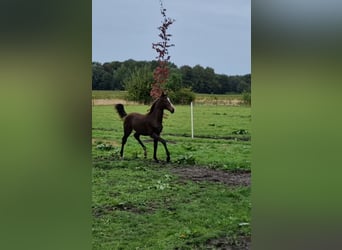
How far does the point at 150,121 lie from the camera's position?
325 centimetres

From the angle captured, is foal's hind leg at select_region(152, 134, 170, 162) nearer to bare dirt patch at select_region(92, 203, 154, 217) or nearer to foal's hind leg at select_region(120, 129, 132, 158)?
foal's hind leg at select_region(120, 129, 132, 158)

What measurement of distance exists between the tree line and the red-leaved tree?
0.04 meters

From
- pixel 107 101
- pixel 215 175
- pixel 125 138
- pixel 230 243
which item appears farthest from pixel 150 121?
pixel 230 243

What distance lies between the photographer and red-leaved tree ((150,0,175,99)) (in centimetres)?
309

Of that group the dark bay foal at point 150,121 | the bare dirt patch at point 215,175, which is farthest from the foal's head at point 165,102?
the bare dirt patch at point 215,175

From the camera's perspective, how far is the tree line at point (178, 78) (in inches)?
123

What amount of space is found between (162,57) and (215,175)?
94cm

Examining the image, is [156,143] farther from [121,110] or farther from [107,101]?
[107,101]

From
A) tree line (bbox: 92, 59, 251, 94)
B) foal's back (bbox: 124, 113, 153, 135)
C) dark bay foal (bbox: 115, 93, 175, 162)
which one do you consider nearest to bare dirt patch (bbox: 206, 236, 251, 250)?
dark bay foal (bbox: 115, 93, 175, 162)

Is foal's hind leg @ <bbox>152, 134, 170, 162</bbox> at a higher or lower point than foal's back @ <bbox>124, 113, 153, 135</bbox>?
lower
